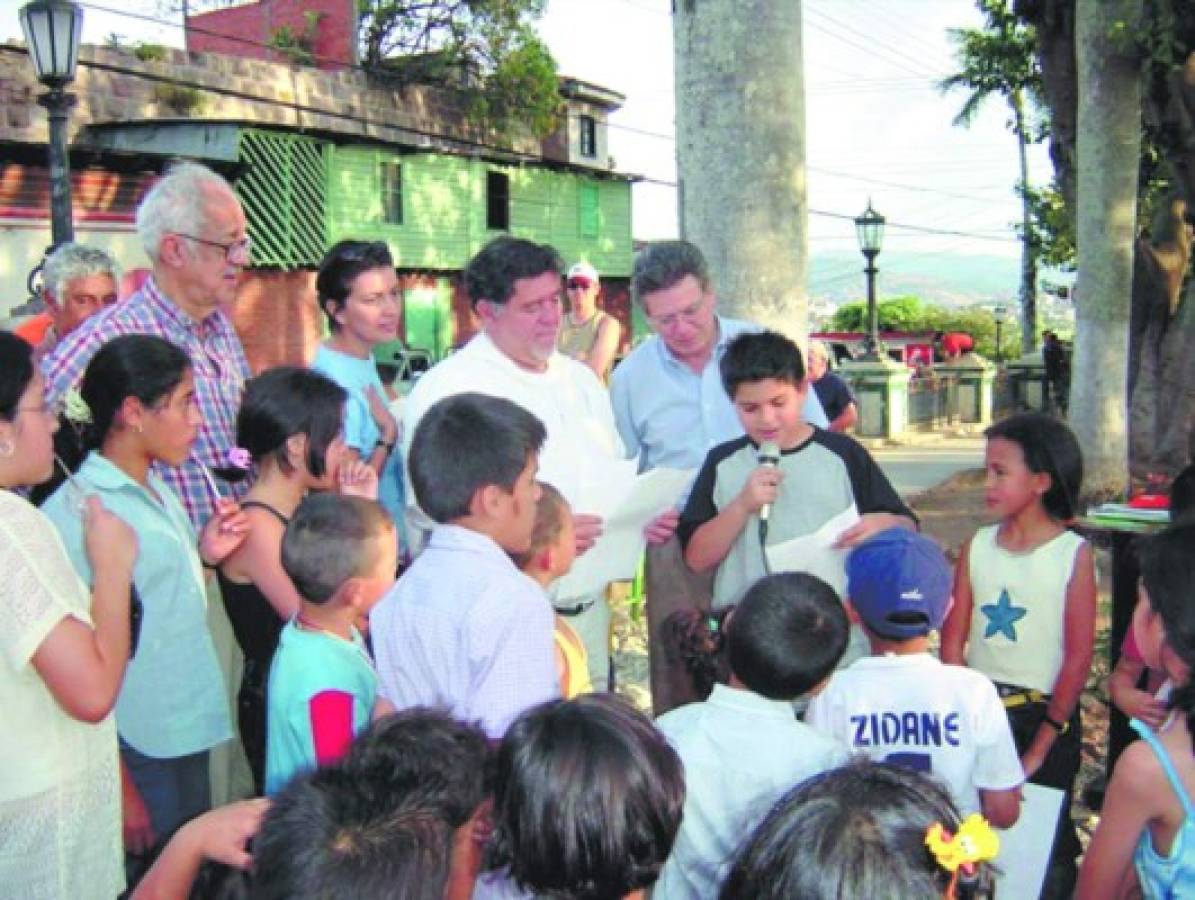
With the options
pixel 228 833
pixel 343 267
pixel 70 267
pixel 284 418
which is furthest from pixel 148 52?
pixel 228 833

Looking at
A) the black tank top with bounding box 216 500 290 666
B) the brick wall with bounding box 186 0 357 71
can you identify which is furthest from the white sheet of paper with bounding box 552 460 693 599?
the brick wall with bounding box 186 0 357 71

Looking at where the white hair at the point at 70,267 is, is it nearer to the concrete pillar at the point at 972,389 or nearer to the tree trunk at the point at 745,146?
the tree trunk at the point at 745,146

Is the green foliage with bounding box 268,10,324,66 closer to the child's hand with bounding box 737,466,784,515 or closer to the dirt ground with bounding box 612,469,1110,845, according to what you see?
the dirt ground with bounding box 612,469,1110,845

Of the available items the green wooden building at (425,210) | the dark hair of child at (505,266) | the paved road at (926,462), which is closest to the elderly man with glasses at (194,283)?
the dark hair of child at (505,266)

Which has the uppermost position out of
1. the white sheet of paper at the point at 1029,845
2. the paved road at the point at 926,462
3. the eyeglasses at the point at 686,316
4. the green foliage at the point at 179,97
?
the green foliage at the point at 179,97

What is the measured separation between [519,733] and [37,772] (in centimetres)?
95

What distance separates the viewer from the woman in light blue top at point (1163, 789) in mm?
1953

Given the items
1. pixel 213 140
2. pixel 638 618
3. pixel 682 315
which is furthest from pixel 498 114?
pixel 682 315

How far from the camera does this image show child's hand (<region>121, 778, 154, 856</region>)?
249 centimetres

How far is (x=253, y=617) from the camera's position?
2785mm

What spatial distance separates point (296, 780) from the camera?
1.51 meters

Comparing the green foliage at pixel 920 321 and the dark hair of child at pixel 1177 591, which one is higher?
the green foliage at pixel 920 321

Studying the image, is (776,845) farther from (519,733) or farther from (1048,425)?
(1048,425)

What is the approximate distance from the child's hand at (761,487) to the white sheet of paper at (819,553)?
0.17 meters
